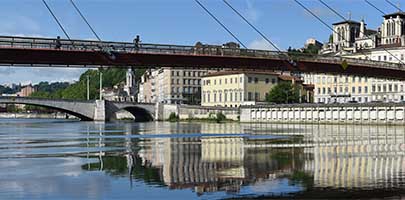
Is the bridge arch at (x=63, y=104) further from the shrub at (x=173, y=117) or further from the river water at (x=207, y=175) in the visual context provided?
the river water at (x=207, y=175)

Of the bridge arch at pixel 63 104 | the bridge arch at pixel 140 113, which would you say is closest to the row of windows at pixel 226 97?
the bridge arch at pixel 140 113

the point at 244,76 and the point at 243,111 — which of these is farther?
the point at 244,76

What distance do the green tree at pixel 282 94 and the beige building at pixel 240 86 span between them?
4250mm

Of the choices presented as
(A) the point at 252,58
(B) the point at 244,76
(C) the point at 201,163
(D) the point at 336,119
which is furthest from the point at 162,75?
(C) the point at 201,163

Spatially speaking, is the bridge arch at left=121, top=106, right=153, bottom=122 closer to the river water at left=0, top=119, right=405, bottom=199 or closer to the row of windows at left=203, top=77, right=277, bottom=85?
the row of windows at left=203, top=77, right=277, bottom=85

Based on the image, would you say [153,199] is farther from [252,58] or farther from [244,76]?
[244,76]

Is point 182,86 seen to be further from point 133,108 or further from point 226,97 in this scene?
point 226,97

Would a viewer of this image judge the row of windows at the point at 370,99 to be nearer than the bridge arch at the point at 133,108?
Yes

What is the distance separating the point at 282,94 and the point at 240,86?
10.2m

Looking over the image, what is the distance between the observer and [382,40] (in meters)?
167

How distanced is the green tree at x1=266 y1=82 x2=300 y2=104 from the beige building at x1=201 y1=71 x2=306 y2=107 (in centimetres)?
425

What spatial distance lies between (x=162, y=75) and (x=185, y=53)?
13229 centimetres

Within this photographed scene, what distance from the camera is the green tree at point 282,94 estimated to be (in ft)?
431

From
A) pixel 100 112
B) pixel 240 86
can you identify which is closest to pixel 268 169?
pixel 240 86
